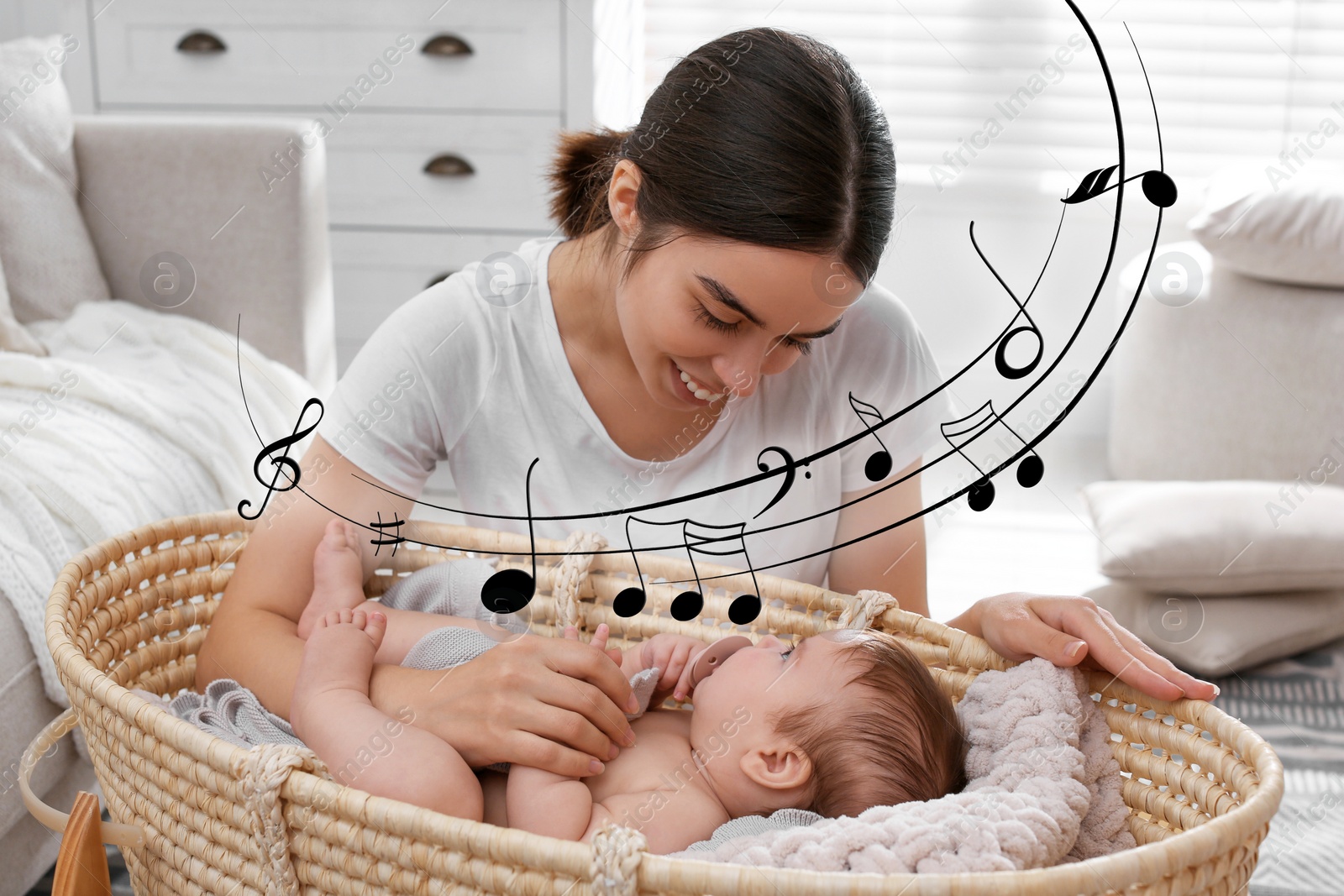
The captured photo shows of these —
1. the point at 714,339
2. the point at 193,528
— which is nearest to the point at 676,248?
the point at 714,339

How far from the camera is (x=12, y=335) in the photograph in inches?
59.1

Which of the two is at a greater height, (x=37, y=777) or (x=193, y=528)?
(x=193, y=528)

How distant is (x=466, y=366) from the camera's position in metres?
0.97

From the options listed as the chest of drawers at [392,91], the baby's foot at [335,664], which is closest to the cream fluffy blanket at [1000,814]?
the baby's foot at [335,664]

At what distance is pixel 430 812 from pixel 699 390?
0.38 meters

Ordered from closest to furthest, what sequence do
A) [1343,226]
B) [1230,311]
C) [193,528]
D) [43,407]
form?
[193,528] → [43,407] → [1343,226] → [1230,311]

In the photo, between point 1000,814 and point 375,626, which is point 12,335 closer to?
point 375,626

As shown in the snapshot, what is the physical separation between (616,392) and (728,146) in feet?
1.09

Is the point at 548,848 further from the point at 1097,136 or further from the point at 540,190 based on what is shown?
the point at 1097,136

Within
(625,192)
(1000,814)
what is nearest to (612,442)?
(625,192)

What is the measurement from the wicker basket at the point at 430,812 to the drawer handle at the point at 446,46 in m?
1.39

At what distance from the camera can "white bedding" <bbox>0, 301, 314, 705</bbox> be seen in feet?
3.78

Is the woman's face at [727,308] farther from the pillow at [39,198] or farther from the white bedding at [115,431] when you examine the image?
the pillow at [39,198]

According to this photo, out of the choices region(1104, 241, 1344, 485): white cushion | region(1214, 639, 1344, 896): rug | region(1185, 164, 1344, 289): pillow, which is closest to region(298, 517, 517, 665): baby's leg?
region(1214, 639, 1344, 896): rug
